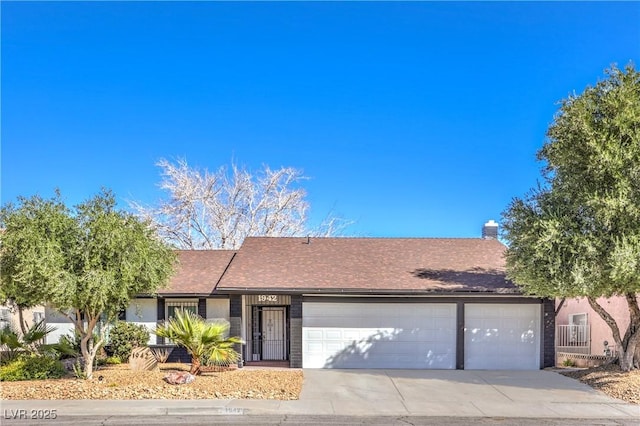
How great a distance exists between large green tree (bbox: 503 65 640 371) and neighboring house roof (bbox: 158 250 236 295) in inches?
396

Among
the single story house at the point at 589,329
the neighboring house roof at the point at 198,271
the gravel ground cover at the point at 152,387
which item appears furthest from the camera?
the single story house at the point at 589,329

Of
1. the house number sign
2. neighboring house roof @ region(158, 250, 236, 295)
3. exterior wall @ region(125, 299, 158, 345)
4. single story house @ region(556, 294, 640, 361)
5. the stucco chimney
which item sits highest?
the stucco chimney

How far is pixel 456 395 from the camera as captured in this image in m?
12.2

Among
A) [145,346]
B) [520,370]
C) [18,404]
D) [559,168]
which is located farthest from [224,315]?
[559,168]

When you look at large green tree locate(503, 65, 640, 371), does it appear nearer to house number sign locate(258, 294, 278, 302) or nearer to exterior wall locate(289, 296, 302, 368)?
exterior wall locate(289, 296, 302, 368)

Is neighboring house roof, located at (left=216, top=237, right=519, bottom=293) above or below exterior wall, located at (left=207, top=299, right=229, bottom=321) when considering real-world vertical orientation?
above

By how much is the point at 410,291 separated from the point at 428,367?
2542 mm

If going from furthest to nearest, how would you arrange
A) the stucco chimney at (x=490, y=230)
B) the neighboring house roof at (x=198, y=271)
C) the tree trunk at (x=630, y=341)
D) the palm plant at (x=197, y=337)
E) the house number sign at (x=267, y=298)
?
the stucco chimney at (x=490, y=230)
the house number sign at (x=267, y=298)
the neighboring house roof at (x=198, y=271)
the tree trunk at (x=630, y=341)
the palm plant at (x=197, y=337)

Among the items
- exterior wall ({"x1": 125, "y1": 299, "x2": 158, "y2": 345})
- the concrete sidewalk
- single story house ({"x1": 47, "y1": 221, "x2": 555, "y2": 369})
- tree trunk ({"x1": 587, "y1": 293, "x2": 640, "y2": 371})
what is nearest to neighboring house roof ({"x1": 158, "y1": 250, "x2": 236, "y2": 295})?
single story house ({"x1": 47, "y1": 221, "x2": 555, "y2": 369})

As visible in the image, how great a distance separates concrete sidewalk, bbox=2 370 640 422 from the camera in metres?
10.4

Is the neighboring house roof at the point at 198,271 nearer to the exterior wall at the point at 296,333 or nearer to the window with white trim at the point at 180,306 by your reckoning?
the window with white trim at the point at 180,306

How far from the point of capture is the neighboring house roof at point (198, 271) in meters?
17.5

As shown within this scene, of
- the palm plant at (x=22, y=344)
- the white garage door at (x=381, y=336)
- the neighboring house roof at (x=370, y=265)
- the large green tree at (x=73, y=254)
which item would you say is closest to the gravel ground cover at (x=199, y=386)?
the large green tree at (x=73, y=254)

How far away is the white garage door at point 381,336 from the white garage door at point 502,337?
0.57m
